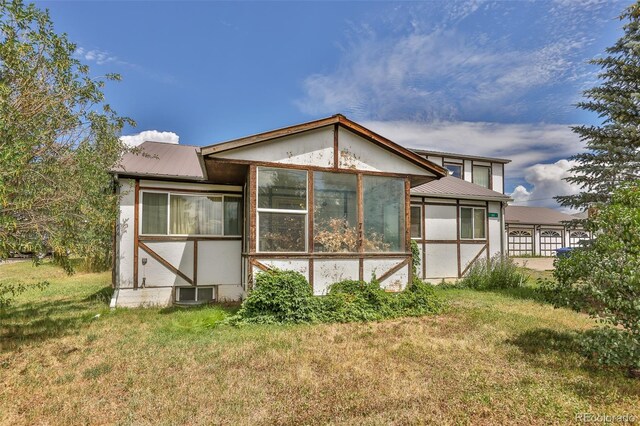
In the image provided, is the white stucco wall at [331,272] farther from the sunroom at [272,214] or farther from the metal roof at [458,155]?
the metal roof at [458,155]

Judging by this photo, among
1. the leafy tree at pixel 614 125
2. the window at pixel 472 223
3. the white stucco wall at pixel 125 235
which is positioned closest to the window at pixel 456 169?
the window at pixel 472 223

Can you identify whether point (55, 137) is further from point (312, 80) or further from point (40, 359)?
point (312, 80)

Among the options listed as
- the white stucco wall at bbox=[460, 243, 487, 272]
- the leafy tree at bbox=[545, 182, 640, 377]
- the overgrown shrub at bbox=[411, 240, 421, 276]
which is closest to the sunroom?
the overgrown shrub at bbox=[411, 240, 421, 276]

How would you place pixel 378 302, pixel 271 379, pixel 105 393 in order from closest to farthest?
pixel 105 393 → pixel 271 379 → pixel 378 302

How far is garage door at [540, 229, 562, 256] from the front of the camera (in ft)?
92.2

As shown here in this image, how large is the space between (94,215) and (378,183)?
580cm

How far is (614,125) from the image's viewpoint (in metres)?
9.39

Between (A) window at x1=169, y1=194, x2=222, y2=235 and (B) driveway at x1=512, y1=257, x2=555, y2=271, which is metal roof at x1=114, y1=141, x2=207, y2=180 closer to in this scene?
(A) window at x1=169, y1=194, x2=222, y2=235

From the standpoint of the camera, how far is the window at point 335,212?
24.0 feet

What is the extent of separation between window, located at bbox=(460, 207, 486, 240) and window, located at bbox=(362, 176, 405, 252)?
5628 millimetres

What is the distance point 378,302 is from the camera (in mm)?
7145

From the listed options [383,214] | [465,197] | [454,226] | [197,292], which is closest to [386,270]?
[383,214]

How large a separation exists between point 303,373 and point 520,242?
93.1ft

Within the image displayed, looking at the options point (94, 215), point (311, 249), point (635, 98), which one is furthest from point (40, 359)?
point (635, 98)
